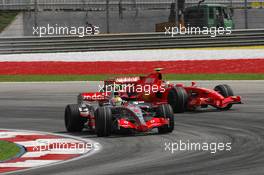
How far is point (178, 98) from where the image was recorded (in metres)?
18.2

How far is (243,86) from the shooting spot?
984 inches

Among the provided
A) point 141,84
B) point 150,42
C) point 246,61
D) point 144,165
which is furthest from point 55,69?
point 144,165

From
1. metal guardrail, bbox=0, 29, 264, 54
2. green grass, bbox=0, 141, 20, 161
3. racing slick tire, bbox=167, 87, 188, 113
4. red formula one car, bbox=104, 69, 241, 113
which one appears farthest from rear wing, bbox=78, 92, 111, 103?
metal guardrail, bbox=0, 29, 264, 54

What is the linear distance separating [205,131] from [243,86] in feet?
33.6

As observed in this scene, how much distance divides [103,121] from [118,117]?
25.6 inches

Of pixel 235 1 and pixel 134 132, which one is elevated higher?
pixel 235 1

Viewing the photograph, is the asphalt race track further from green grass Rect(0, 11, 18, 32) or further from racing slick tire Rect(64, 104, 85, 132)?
green grass Rect(0, 11, 18, 32)

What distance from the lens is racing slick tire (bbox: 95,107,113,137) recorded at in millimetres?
14352

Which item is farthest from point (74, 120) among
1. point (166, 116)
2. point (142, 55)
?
point (142, 55)

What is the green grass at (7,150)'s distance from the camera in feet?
40.1

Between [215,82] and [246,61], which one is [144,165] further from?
[246,61]

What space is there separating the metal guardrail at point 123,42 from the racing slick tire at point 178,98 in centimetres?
1648

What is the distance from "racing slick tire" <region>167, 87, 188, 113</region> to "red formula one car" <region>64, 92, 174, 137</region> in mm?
2393

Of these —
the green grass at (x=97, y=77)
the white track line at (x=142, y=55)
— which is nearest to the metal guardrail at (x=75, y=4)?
the white track line at (x=142, y=55)
